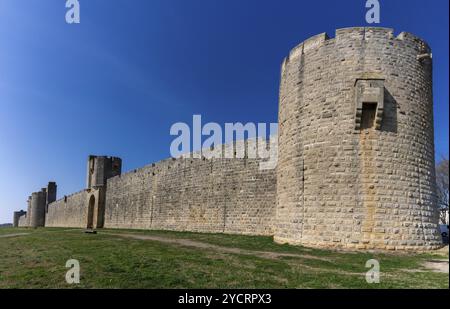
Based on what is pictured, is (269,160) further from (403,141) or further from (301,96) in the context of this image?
(403,141)

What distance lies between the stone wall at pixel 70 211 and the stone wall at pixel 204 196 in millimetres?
12468

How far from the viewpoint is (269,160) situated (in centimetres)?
1555

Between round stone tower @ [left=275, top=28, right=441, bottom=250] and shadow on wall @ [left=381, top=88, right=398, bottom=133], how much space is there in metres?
0.03

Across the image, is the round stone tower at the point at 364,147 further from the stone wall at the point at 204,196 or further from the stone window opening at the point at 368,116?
the stone wall at the point at 204,196

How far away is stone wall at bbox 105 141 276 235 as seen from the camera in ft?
51.3

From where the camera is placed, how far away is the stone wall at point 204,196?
15.6 meters

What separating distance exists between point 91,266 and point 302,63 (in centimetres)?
911

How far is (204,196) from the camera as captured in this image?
18.5m

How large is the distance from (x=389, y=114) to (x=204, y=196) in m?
10.7

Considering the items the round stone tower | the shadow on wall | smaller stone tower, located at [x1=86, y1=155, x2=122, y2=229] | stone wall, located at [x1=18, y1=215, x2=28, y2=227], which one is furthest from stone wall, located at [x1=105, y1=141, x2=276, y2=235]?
stone wall, located at [x1=18, y1=215, x2=28, y2=227]

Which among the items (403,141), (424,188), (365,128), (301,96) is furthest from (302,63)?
(424,188)

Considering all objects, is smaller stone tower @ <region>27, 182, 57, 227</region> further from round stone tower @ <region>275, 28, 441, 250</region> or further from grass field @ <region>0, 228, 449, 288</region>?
round stone tower @ <region>275, 28, 441, 250</region>

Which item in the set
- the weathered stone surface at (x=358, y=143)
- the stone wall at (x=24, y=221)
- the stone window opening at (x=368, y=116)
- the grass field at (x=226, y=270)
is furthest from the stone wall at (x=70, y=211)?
the stone window opening at (x=368, y=116)

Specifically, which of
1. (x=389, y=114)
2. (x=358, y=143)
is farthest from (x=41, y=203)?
(x=389, y=114)
